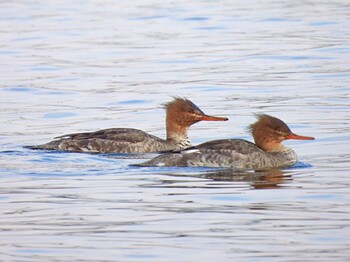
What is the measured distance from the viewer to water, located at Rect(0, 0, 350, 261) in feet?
36.4

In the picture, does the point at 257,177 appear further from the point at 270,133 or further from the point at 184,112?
the point at 184,112

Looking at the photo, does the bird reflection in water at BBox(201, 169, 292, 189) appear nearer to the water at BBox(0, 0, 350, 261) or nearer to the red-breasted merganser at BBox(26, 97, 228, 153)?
the water at BBox(0, 0, 350, 261)

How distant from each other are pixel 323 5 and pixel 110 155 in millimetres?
20916

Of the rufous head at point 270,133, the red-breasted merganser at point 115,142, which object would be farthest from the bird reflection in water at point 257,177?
the red-breasted merganser at point 115,142

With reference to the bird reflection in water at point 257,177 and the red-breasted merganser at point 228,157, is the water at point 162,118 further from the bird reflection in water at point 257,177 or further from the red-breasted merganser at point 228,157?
the red-breasted merganser at point 228,157

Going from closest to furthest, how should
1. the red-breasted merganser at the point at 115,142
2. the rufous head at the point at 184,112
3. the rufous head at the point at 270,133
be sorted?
the rufous head at the point at 270,133, the red-breasted merganser at the point at 115,142, the rufous head at the point at 184,112

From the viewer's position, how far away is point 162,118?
20.2 metres

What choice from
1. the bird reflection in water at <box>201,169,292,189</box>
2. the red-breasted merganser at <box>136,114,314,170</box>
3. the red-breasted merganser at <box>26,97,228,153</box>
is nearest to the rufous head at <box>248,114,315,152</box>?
the red-breasted merganser at <box>136,114,314,170</box>

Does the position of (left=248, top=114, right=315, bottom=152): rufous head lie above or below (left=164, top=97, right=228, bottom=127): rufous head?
below

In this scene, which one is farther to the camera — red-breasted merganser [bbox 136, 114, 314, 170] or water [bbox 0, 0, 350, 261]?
red-breasted merganser [bbox 136, 114, 314, 170]

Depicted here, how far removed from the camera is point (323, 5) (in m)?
36.6

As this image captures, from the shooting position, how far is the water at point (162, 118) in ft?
36.4

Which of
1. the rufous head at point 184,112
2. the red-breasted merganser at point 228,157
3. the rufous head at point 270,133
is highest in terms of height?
the rufous head at point 184,112

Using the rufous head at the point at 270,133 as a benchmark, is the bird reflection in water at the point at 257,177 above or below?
below
